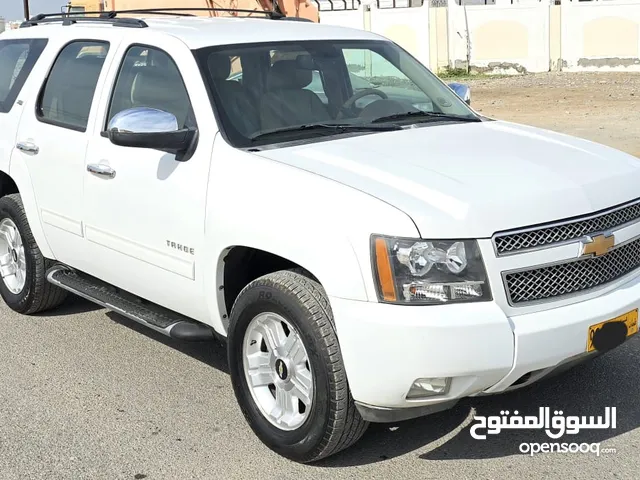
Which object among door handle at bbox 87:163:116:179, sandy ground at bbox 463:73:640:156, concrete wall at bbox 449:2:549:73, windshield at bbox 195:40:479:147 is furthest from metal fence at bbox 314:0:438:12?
door handle at bbox 87:163:116:179

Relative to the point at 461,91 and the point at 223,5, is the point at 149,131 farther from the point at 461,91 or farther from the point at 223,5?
the point at 223,5

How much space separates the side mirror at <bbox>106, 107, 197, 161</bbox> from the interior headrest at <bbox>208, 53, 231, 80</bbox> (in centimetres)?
38

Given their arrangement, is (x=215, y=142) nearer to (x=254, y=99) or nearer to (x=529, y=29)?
(x=254, y=99)

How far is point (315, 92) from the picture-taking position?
490cm

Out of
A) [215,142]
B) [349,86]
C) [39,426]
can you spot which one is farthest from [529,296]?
[39,426]

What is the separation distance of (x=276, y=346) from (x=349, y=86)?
1.78 m

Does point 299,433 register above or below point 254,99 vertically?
below

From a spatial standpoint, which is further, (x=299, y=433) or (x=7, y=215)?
(x=7, y=215)

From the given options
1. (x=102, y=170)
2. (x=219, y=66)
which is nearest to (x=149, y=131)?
(x=219, y=66)

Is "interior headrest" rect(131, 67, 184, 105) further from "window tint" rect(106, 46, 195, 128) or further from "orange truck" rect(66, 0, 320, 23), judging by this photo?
"orange truck" rect(66, 0, 320, 23)

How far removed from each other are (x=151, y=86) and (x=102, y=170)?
532 mm

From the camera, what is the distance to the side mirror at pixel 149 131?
437 centimetres

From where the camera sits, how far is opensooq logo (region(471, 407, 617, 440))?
14.1 feet

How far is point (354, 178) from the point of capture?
3.83 m
